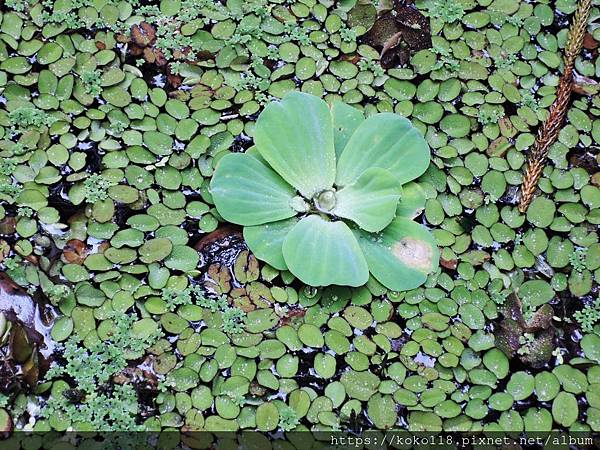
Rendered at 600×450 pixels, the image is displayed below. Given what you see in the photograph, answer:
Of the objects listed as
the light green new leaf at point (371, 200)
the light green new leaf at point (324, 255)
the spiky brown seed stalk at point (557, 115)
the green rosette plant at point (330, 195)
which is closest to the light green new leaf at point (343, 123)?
the green rosette plant at point (330, 195)

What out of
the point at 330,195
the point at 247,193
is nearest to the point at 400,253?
the point at 330,195

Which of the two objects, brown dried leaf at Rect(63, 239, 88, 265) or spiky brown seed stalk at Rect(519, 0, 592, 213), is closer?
brown dried leaf at Rect(63, 239, 88, 265)

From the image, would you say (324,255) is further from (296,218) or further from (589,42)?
(589,42)

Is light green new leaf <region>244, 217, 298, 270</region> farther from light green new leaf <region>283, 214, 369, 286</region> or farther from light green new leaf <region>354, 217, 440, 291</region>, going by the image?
light green new leaf <region>354, 217, 440, 291</region>

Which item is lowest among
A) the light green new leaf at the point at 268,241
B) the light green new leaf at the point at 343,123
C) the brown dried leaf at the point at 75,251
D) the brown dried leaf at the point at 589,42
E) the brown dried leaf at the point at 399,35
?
the brown dried leaf at the point at 75,251

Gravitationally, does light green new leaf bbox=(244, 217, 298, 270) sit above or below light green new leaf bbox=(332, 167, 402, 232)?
below

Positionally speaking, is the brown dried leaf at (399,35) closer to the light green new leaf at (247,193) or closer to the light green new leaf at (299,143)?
the light green new leaf at (299,143)

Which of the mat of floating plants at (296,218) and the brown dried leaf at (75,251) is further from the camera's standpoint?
the brown dried leaf at (75,251)

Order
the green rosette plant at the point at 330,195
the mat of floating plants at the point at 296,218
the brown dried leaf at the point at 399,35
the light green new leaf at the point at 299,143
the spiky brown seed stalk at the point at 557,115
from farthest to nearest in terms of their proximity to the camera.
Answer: the brown dried leaf at the point at 399,35
the spiky brown seed stalk at the point at 557,115
the light green new leaf at the point at 299,143
the green rosette plant at the point at 330,195
the mat of floating plants at the point at 296,218

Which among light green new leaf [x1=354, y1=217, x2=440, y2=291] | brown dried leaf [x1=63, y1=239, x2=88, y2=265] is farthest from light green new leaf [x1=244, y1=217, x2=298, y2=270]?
brown dried leaf [x1=63, y1=239, x2=88, y2=265]
